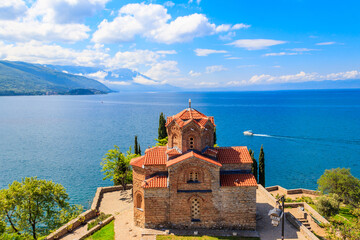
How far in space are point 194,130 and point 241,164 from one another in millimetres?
6209

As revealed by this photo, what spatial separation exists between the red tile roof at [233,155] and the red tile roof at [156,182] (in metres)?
6.33

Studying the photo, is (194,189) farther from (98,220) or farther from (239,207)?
(98,220)

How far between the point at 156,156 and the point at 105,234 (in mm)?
9337

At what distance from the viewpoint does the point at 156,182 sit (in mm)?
24562

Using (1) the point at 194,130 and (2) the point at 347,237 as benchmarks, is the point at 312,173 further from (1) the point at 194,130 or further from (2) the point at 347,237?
(1) the point at 194,130

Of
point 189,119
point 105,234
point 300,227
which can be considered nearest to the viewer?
point 105,234

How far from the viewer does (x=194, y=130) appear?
25828 millimetres

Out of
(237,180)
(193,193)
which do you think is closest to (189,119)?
(193,193)

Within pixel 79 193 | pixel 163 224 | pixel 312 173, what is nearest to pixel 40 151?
pixel 79 193

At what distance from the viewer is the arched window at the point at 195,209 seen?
24.9 metres

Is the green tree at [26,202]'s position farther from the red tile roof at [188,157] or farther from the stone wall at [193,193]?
the red tile roof at [188,157]

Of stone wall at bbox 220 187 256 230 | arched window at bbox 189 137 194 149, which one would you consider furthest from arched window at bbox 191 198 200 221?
arched window at bbox 189 137 194 149

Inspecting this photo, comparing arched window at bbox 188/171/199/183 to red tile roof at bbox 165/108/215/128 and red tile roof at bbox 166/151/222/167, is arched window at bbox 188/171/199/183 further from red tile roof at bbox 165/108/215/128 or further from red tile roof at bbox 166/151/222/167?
red tile roof at bbox 165/108/215/128

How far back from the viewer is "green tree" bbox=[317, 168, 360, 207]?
33.5 meters
